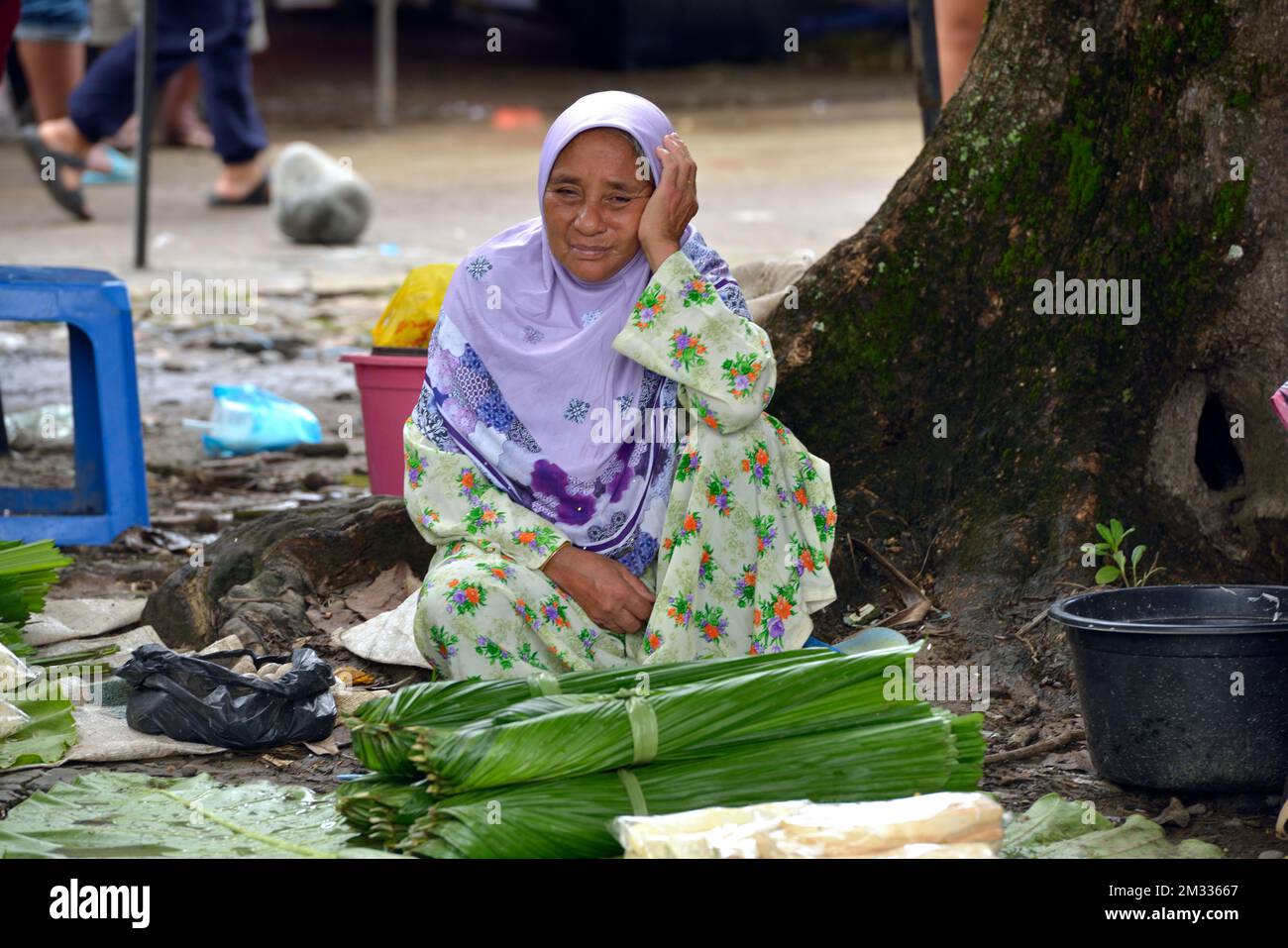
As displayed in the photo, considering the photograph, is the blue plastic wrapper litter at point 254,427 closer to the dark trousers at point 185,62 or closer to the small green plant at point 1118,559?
the small green plant at point 1118,559

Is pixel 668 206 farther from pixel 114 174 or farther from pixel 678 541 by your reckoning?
pixel 114 174

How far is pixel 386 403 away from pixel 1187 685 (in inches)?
82.7

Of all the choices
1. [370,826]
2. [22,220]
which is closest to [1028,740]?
[370,826]

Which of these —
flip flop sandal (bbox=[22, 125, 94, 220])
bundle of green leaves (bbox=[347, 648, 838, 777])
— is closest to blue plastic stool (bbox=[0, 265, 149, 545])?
bundle of green leaves (bbox=[347, 648, 838, 777])

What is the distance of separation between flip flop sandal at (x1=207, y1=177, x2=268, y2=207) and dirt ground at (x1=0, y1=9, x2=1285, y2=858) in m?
0.22

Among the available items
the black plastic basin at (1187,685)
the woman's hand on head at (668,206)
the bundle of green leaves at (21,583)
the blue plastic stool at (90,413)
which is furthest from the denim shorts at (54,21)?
the black plastic basin at (1187,685)

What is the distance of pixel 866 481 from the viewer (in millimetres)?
3959

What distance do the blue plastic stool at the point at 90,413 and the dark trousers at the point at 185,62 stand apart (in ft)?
13.5

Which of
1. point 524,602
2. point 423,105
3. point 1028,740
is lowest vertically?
point 1028,740

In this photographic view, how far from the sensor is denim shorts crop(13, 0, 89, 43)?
30.6 feet

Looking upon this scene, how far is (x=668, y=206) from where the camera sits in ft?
11.0

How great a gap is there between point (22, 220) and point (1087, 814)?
7741mm

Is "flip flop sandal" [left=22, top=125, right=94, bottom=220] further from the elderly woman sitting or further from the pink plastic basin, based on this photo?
the elderly woman sitting
